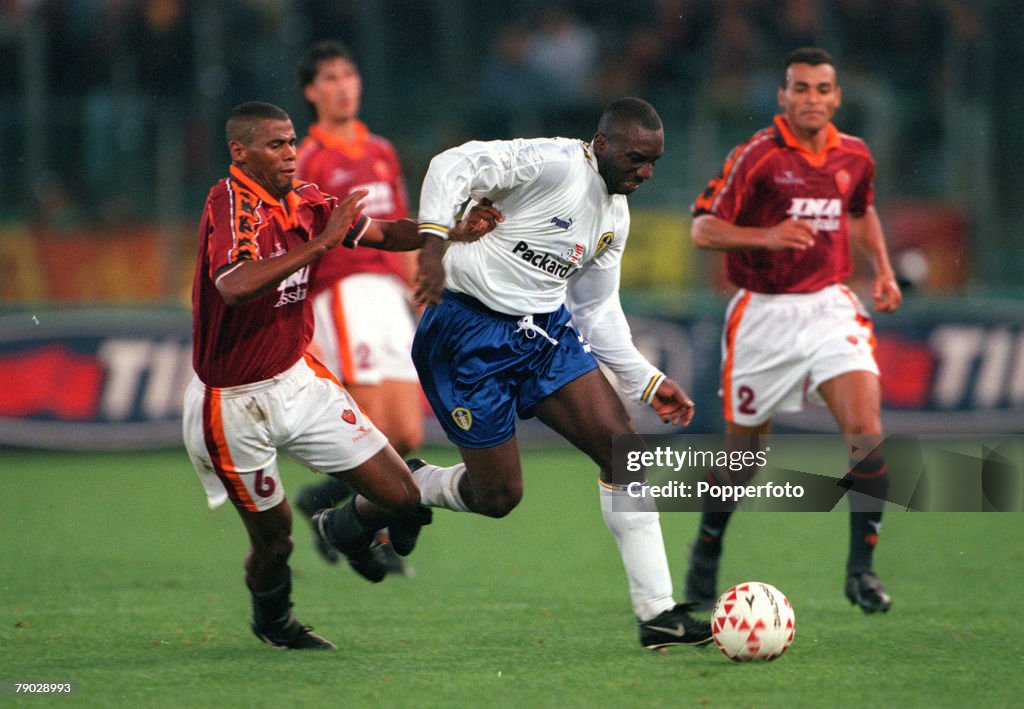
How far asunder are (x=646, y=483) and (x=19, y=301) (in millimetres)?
8504

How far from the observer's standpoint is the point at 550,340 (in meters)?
6.03

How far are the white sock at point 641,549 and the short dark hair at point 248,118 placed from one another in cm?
198

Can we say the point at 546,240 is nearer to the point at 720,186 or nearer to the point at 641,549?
the point at 641,549

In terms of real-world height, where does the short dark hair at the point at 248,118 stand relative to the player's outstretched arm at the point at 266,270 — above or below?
above

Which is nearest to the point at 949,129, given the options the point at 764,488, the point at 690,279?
the point at 690,279

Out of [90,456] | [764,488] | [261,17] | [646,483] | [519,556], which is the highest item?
[261,17]

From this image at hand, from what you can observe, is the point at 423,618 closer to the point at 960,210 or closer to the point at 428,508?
the point at 428,508

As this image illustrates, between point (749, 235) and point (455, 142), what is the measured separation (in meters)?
7.48

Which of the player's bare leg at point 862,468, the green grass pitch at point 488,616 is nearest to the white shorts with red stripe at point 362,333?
the green grass pitch at point 488,616

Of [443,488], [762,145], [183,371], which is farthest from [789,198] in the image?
[183,371]

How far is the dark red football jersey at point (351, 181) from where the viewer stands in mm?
8289

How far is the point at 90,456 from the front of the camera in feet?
41.8

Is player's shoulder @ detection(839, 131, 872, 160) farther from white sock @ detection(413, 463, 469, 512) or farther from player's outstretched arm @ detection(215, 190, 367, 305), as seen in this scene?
player's outstretched arm @ detection(215, 190, 367, 305)

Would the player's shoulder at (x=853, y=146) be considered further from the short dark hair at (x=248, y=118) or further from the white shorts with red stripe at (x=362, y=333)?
the short dark hair at (x=248, y=118)
